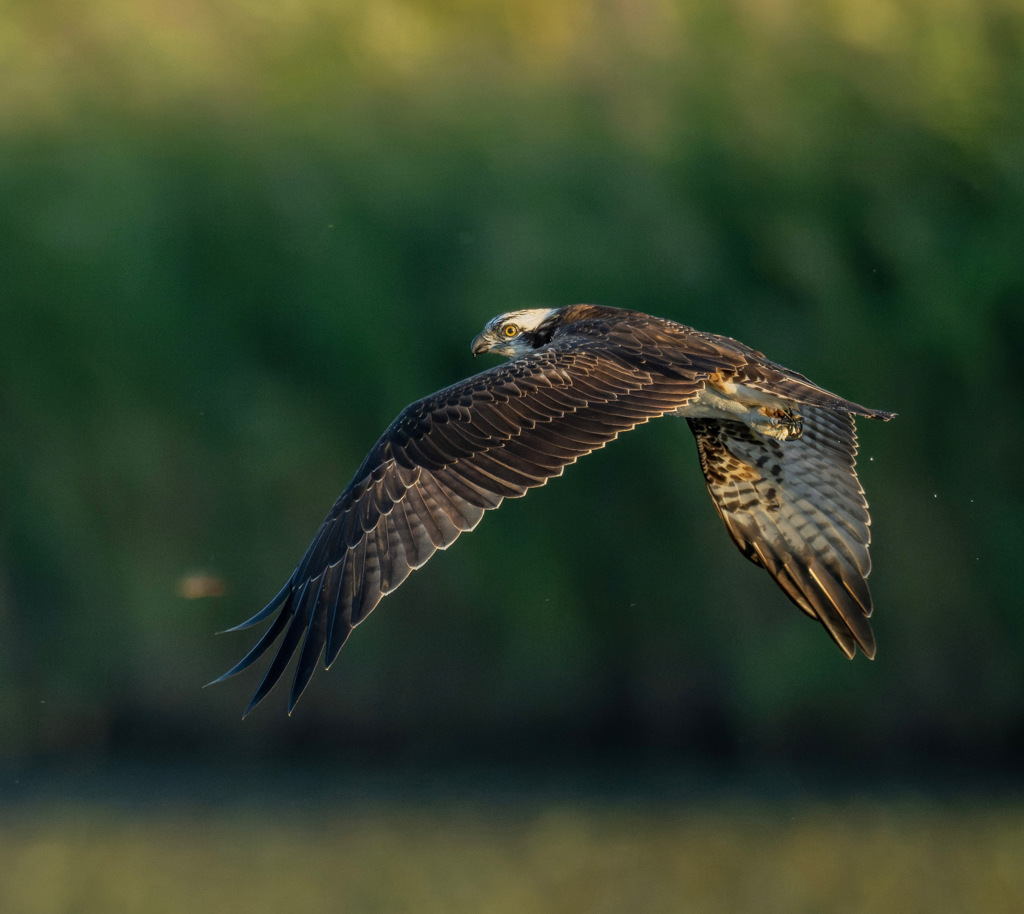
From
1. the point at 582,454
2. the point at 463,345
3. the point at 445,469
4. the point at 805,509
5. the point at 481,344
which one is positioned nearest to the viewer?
the point at 582,454

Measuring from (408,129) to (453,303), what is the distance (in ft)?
5.99

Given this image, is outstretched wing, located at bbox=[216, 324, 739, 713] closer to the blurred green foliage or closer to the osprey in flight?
the osprey in flight

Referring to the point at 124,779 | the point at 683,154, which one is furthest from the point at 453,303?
the point at 124,779

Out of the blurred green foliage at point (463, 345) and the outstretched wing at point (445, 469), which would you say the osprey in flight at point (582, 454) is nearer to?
the outstretched wing at point (445, 469)

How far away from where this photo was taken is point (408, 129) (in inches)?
436

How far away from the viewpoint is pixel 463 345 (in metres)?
10.1

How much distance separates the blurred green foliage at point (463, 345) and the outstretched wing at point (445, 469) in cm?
491

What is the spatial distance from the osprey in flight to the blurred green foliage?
11.9 ft

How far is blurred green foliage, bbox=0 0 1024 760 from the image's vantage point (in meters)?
9.73

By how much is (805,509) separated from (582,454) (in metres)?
2.16

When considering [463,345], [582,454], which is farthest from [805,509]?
[463,345]

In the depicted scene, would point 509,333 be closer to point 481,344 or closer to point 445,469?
point 481,344

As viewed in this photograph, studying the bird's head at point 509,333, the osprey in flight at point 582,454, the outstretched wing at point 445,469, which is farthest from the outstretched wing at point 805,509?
the outstretched wing at point 445,469

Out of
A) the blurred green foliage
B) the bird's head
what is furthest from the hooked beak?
the blurred green foliage
